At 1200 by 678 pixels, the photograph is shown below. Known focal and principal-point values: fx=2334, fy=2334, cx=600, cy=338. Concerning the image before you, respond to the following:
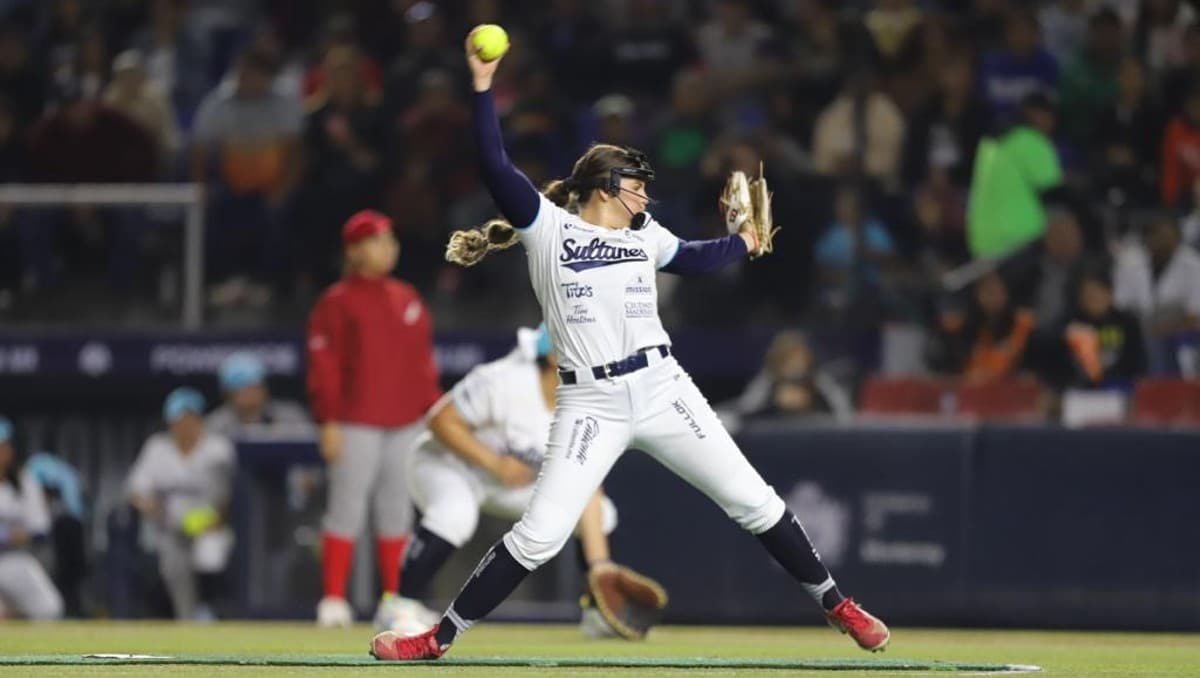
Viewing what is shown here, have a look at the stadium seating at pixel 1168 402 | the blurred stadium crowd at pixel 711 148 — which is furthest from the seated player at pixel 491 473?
the blurred stadium crowd at pixel 711 148

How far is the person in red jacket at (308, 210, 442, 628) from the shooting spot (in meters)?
12.9

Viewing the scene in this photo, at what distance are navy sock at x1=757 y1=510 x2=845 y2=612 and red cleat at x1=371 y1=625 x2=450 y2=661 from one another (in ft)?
4.11

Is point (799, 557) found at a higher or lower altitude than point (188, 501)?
higher

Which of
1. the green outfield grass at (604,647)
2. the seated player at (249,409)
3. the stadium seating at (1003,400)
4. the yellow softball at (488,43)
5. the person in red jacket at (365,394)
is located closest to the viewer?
the yellow softball at (488,43)

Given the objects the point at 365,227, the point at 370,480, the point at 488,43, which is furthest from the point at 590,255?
the point at 370,480

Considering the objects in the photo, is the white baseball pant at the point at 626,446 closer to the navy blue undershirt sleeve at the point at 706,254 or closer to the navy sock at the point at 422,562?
the navy blue undershirt sleeve at the point at 706,254

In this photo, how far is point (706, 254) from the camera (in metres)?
8.61

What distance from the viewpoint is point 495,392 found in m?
11.2

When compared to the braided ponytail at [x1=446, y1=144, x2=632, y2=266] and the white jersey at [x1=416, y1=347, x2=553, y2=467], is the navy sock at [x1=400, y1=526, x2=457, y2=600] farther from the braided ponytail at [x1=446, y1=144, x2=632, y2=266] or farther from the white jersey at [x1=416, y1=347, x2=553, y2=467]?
the braided ponytail at [x1=446, y1=144, x2=632, y2=266]

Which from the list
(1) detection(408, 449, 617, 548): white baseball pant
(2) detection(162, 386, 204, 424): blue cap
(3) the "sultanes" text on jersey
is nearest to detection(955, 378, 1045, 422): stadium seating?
(1) detection(408, 449, 617, 548): white baseball pant

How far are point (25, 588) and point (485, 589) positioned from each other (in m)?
8.02

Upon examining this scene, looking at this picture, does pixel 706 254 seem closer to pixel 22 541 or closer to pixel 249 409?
pixel 249 409

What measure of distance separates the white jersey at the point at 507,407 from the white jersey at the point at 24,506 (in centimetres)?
526

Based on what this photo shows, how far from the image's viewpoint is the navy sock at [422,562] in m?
11.0
